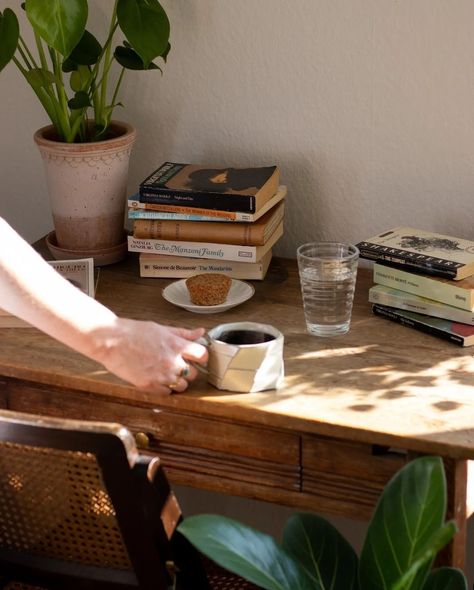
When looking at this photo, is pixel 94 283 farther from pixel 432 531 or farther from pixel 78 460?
pixel 432 531

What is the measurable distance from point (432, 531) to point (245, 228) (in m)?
0.76

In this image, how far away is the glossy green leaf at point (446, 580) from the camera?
4.10 feet

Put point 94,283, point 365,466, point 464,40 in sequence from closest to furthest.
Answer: point 365,466 < point 464,40 < point 94,283

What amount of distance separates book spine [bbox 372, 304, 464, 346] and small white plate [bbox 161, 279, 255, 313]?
0.75ft

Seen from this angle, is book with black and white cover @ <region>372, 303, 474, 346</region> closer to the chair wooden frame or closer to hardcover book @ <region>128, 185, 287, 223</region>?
hardcover book @ <region>128, 185, 287, 223</region>

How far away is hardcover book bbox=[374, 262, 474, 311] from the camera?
1593 mm

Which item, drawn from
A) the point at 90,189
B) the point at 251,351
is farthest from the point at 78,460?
the point at 90,189

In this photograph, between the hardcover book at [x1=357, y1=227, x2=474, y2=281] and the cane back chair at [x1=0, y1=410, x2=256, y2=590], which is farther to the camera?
the hardcover book at [x1=357, y1=227, x2=474, y2=281]

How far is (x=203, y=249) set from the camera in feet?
6.04

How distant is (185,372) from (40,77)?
28.2 inches

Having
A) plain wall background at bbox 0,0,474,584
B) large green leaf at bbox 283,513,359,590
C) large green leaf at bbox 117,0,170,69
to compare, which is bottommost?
large green leaf at bbox 283,513,359,590

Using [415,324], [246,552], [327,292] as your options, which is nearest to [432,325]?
[415,324]

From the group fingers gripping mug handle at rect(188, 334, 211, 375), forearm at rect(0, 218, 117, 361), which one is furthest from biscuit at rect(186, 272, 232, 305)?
forearm at rect(0, 218, 117, 361)

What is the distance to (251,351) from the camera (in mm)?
1443
